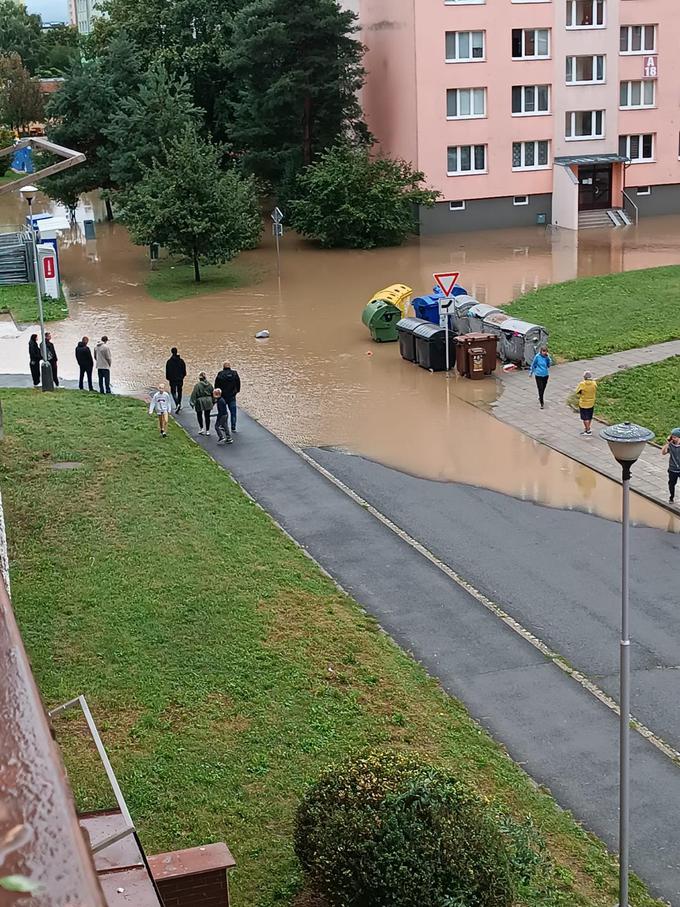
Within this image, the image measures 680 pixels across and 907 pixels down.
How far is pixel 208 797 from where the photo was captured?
940 cm

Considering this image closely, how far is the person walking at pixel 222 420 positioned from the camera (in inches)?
815

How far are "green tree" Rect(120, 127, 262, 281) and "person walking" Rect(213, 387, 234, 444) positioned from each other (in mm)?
16028

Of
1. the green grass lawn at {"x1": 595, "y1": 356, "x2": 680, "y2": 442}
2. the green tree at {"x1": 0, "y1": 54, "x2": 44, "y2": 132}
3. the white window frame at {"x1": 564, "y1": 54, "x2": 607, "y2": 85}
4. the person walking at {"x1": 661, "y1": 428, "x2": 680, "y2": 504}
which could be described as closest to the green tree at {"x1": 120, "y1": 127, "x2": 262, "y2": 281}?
the green grass lawn at {"x1": 595, "y1": 356, "x2": 680, "y2": 442}

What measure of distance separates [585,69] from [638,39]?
300cm

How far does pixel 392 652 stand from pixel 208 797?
348 centimetres

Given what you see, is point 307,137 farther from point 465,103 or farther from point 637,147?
point 637,147

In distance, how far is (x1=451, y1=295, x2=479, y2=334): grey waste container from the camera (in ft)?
87.8

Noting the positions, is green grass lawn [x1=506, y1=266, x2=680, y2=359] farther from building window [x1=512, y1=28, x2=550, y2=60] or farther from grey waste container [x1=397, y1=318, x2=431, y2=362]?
building window [x1=512, y1=28, x2=550, y2=60]

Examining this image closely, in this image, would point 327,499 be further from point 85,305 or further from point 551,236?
point 551,236

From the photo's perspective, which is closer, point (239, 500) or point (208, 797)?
point (208, 797)

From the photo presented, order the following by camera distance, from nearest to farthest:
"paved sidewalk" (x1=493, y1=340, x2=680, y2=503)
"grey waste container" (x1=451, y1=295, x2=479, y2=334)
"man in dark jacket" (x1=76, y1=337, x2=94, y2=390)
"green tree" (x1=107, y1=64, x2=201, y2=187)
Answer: "paved sidewalk" (x1=493, y1=340, x2=680, y2=503) < "man in dark jacket" (x1=76, y1=337, x2=94, y2=390) < "grey waste container" (x1=451, y1=295, x2=479, y2=334) < "green tree" (x1=107, y1=64, x2=201, y2=187)

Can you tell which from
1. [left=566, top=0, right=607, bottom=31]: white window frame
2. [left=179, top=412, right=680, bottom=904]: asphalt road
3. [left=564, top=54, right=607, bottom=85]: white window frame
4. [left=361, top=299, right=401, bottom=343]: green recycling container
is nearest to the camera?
[left=179, top=412, right=680, bottom=904]: asphalt road

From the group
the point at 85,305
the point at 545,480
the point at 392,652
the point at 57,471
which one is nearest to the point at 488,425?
the point at 545,480

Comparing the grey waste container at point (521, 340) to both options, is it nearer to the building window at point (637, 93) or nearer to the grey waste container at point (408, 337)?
the grey waste container at point (408, 337)
